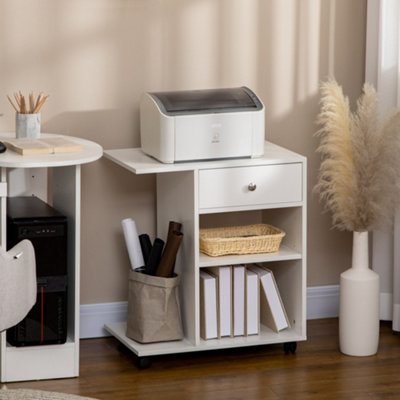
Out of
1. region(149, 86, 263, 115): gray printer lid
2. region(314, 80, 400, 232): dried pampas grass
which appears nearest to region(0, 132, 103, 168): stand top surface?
region(149, 86, 263, 115): gray printer lid

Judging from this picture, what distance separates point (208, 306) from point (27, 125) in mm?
941

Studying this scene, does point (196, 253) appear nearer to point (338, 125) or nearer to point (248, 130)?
point (248, 130)

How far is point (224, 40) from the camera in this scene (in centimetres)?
375

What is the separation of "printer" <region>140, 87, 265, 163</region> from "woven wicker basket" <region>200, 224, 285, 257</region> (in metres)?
0.31

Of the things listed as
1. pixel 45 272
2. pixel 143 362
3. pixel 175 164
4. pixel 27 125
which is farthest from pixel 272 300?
pixel 27 125

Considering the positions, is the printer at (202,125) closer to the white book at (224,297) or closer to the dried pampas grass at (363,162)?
the dried pampas grass at (363,162)

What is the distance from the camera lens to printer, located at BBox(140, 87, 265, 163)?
11.0ft

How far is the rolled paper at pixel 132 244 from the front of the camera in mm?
3559

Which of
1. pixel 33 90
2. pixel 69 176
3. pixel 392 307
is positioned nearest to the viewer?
pixel 69 176

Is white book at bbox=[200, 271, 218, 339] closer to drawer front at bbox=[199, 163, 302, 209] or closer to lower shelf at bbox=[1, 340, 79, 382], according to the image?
drawer front at bbox=[199, 163, 302, 209]

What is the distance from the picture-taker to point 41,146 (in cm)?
315

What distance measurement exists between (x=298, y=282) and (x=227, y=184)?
0.51 m

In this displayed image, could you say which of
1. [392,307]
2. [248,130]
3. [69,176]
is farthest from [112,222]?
[392,307]

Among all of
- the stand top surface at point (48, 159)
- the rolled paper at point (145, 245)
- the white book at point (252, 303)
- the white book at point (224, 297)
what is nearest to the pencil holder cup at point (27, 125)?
the stand top surface at point (48, 159)
